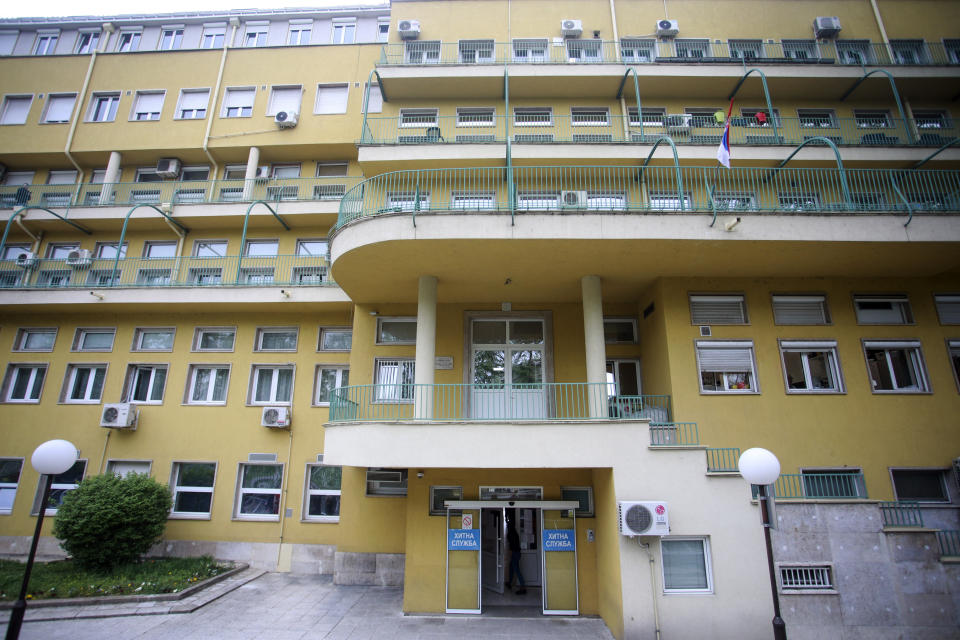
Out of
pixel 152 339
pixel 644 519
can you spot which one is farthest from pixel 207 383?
pixel 644 519

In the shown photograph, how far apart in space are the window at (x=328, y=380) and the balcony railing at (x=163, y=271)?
263 centimetres

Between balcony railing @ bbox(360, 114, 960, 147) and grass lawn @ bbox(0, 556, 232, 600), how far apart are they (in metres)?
11.8

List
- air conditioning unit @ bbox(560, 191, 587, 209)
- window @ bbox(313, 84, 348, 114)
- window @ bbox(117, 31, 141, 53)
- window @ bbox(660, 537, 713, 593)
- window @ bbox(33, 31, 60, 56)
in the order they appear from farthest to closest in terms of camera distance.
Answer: window @ bbox(33, 31, 60, 56) < window @ bbox(117, 31, 141, 53) < window @ bbox(313, 84, 348, 114) < air conditioning unit @ bbox(560, 191, 587, 209) < window @ bbox(660, 537, 713, 593)

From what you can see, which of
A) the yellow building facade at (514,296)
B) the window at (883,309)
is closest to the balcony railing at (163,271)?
the yellow building facade at (514,296)

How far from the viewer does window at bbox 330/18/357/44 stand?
1672 centimetres

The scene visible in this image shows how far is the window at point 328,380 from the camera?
500 inches

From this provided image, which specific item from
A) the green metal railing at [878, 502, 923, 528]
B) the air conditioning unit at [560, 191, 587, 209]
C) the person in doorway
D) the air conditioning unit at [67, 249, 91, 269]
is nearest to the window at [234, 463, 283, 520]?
the person in doorway

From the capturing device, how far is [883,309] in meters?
9.84

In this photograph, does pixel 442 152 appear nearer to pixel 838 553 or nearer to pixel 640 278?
pixel 640 278

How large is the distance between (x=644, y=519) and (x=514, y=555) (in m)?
3.88

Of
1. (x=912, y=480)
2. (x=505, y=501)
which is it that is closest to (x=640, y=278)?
(x=505, y=501)

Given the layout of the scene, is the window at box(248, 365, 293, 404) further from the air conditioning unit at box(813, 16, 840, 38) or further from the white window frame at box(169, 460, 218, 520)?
the air conditioning unit at box(813, 16, 840, 38)

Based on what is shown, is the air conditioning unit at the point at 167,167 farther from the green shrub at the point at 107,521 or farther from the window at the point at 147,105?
the green shrub at the point at 107,521

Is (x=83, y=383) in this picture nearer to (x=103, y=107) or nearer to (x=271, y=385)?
(x=271, y=385)
